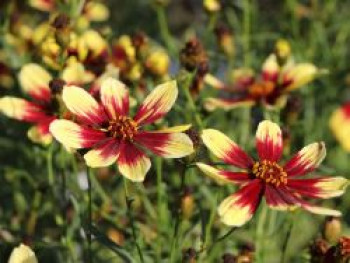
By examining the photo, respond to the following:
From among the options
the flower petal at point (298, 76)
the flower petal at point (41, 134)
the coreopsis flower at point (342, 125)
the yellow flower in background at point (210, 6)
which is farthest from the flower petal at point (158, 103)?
the coreopsis flower at point (342, 125)

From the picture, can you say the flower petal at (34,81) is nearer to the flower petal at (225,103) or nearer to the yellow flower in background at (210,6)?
the flower petal at (225,103)

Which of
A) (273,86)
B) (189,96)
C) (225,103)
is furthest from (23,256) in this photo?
(273,86)

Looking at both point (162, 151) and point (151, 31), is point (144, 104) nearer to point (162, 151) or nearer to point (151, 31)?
point (162, 151)

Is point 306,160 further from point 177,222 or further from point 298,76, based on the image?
point 298,76

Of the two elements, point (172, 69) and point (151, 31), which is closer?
point (172, 69)

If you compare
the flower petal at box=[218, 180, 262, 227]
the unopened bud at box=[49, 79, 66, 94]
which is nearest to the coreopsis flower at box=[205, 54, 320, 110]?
the unopened bud at box=[49, 79, 66, 94]

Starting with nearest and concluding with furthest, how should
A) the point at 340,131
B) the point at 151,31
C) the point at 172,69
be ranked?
the point at 340,131, the point at 172,69, the point at 151,31

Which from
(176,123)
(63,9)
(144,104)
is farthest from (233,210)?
(63,9)
